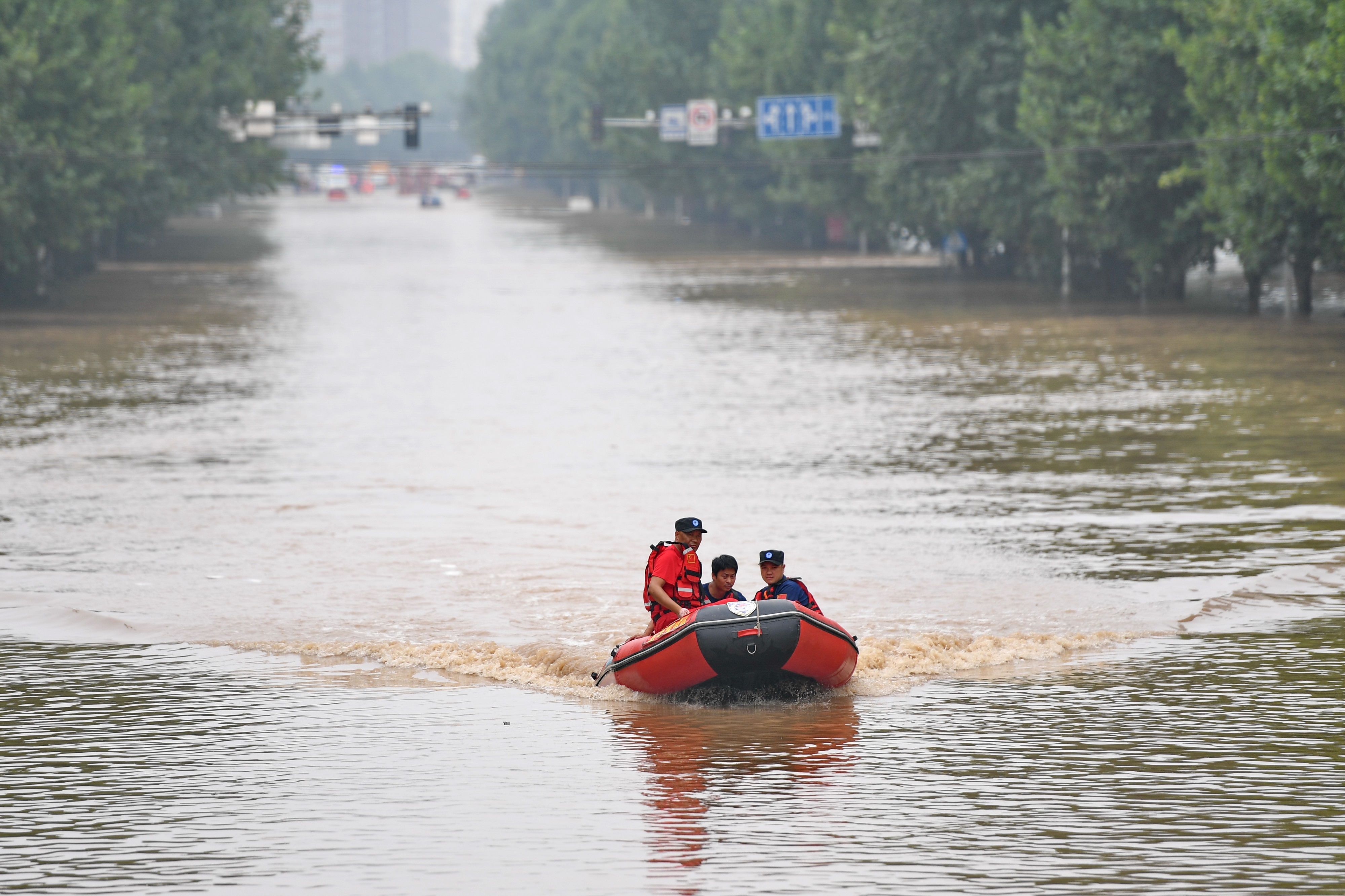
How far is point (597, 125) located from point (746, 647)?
7302 centimetres

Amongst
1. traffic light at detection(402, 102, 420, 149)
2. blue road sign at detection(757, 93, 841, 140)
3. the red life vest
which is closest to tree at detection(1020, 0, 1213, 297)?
→ traffic light at detection(402, 102, 420, 149)

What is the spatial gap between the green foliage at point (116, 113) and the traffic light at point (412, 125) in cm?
911

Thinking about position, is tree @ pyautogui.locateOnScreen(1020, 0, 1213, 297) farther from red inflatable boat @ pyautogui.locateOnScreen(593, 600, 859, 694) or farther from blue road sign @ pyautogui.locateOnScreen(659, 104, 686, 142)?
red inflatable boat @ pyautogui.locateOnScreen(593, 600, 859, 694)

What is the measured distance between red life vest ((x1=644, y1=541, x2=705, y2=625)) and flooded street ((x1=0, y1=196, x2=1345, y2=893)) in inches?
35.0

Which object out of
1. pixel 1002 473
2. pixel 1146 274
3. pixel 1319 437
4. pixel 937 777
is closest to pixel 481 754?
pixel 937 777

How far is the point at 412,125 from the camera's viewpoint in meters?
73.8

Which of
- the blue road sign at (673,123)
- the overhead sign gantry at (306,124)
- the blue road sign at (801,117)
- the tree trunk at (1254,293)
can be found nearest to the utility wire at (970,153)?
the blue road sign at (801,117)

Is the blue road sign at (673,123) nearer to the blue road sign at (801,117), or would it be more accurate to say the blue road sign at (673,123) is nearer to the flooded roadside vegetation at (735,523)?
the blue road sign at (801,117)

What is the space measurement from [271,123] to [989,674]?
6413 cm

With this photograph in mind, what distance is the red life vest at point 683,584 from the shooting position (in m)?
16.9

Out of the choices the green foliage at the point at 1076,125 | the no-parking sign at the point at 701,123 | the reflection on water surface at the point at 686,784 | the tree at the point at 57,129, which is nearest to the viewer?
the reflection on water surface at the point at 686,784

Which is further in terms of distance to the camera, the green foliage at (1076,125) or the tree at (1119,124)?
the tree at (1119,124)

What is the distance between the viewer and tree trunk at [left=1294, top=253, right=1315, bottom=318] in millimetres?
53156

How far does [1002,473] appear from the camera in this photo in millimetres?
28625
